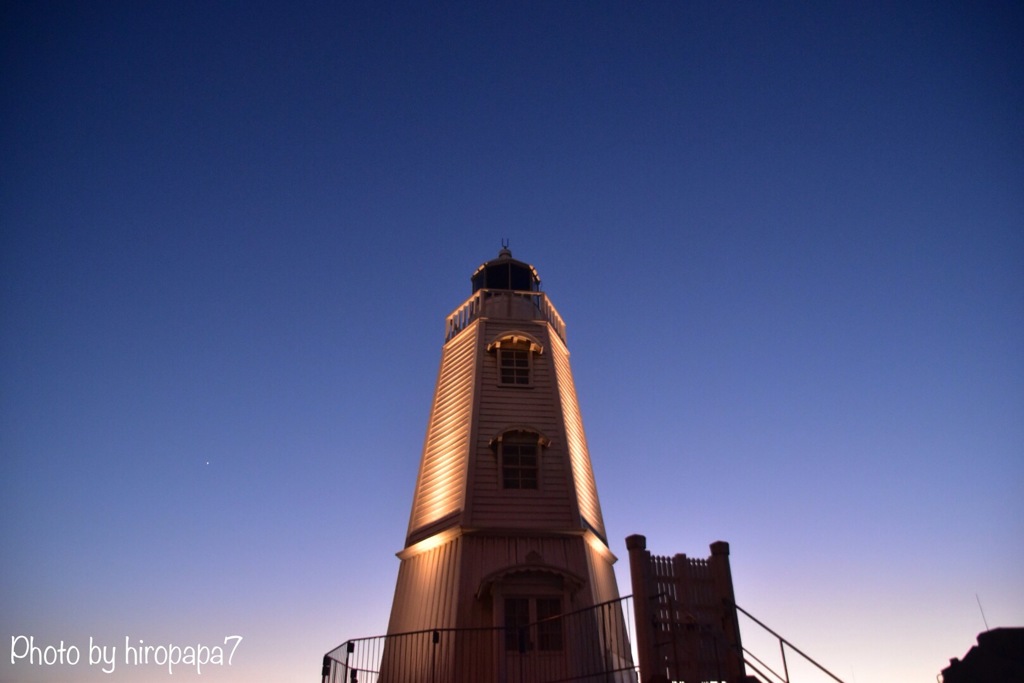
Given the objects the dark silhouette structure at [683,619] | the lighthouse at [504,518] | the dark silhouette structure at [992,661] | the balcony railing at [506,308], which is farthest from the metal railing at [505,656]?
the dark silhouette structure at [992,661]

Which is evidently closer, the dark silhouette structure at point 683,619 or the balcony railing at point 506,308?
the dark silhouette structure at point 683,619

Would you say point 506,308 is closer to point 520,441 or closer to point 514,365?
point 514,365

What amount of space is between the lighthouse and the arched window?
35 millimetres

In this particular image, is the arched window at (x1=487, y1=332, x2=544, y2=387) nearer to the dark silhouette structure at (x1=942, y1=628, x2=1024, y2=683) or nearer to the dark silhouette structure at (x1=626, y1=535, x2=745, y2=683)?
the dark silhouette structure at (x1=626, y1=535, x2=745, y2=683)

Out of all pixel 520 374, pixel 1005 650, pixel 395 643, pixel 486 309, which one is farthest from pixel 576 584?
pixel 1005 650

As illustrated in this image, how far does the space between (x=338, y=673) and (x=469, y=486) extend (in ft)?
17.7

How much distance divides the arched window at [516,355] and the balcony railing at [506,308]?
1376mm

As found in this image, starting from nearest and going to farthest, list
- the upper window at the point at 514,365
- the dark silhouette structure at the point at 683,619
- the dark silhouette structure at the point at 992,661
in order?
the dark silhouette structure at the point at 683,619, the upper window at the point at 514,365, the dark silhouette structure at the point at 992,661

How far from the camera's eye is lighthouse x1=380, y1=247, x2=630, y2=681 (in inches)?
675

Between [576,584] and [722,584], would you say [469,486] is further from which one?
A: [722,584]

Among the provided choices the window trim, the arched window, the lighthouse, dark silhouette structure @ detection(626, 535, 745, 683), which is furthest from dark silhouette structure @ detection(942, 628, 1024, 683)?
dark silhouette structure @ detection(626, 535, 745, 683)

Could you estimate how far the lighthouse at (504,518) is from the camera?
17156 millimetres

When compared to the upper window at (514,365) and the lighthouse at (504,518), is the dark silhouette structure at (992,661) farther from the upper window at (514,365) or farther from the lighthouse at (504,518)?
the upper window at (514,365)

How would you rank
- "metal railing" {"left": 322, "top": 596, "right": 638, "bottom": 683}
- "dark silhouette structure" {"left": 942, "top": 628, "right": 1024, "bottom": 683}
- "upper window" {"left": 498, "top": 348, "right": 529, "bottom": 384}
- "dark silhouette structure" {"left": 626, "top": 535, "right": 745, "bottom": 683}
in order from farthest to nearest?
1. "dark silhouette structure" {"left": 942, "top": 628, "right": 1024, "bottom": 683}
2. "upper window" {"left": 498, "top": 348, "right": 529, "bottom": 384}
3. "metal railing" {"left": 322, "top": 596, "right": 638, "bottom": 683}
4. "dark silhouette structure" {"left": 626, "top": 535, "right": 745, "bottom": 683}
